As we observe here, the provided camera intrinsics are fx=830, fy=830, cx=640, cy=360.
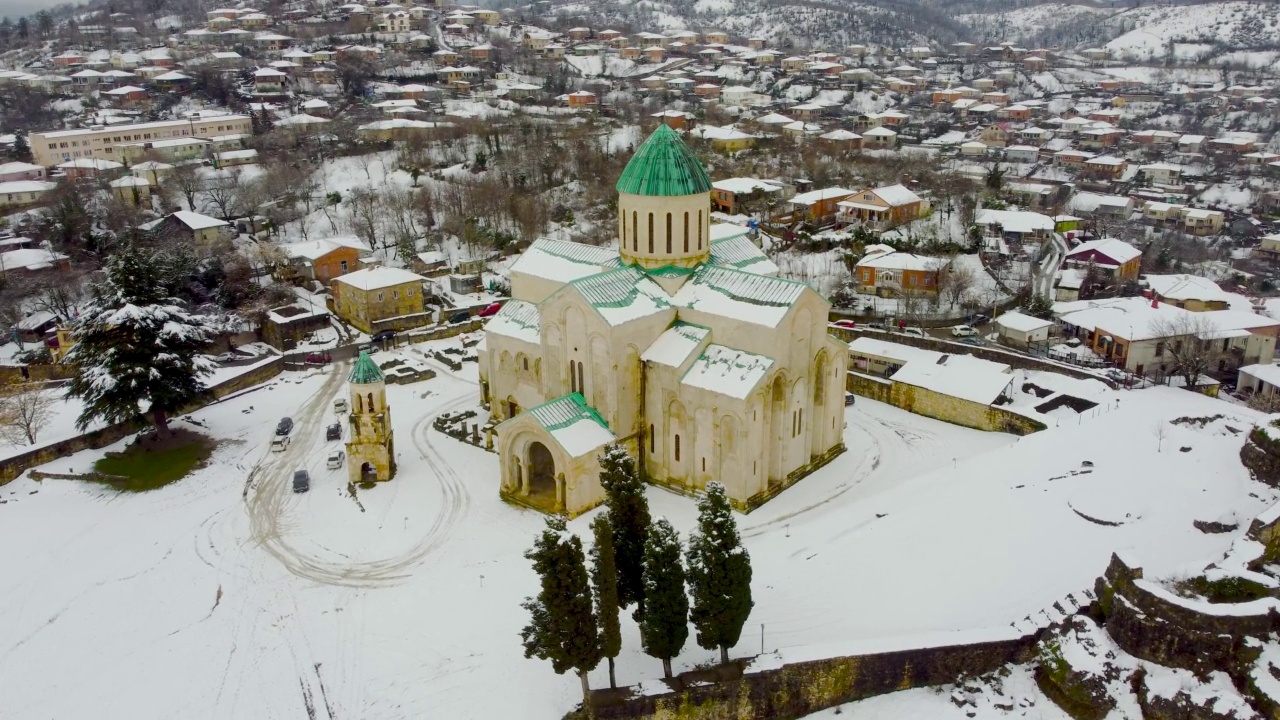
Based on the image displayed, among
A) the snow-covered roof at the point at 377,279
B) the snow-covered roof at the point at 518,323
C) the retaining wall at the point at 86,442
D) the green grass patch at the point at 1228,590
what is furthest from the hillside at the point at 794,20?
the green grass patch at the point at 1228,590

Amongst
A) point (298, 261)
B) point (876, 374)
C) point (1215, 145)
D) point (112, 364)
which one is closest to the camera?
point (112, 364)

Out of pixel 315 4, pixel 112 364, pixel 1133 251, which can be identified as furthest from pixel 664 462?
pixel 315 4

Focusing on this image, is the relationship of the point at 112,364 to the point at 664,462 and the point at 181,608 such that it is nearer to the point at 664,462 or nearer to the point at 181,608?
the point at 181,608

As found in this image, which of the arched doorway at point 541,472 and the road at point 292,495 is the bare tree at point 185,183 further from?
the arched doorway at point 541,472

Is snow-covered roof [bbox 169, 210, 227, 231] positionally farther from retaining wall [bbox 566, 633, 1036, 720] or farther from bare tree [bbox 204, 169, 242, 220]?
retaining wall [bbox 566, 633, 1036, 720]

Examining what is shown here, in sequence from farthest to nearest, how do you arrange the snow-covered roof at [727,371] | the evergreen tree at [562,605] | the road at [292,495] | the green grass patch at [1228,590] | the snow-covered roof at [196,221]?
1. the snow-covered roof at [196,221]
2. the snow-covered roof at [727,371]
3. the road at [292,495]
4. the green grass patch at [1228,590]
5. the evergreen tree at [562,605]

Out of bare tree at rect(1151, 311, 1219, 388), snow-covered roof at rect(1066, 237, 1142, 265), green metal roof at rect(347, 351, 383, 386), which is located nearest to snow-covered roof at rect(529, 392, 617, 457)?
green metal roof at rect(347, 351, 383, 386)
